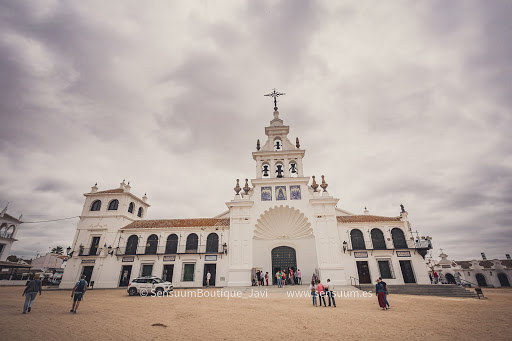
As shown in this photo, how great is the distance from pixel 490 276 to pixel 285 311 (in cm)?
4460

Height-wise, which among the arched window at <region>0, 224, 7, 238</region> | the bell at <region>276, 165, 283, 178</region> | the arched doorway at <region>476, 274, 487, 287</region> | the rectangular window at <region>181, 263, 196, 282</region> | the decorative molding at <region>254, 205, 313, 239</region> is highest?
the bell at <region>276, 165, 283, 178</region>

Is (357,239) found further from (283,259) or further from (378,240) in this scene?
(283,259)

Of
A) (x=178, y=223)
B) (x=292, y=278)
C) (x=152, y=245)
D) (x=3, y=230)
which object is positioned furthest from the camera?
(x=3, y=230)

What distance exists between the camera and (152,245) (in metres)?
24.2

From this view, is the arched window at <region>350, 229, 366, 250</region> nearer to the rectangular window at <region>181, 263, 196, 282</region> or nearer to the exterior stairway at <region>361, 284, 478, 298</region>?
the exterior stairway at <region>361, 284, 478, 298</region>

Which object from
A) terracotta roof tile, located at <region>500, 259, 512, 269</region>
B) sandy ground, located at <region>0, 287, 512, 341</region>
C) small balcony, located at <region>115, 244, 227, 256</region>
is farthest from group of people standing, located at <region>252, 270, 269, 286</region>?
terracotta roof tile, located at <region>500, 259, 512, 269</region>

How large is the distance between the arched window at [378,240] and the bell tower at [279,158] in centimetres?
917

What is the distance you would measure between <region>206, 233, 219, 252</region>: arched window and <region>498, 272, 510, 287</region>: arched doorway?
4332 cm

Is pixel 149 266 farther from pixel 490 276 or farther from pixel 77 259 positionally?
pixel 490 276

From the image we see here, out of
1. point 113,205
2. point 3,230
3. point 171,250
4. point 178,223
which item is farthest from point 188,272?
point 3,230

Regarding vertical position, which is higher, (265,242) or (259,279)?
(265,242)

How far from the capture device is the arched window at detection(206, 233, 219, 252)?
926 inches

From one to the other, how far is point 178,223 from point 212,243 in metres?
4.66

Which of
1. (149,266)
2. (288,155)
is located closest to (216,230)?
(149,266)
